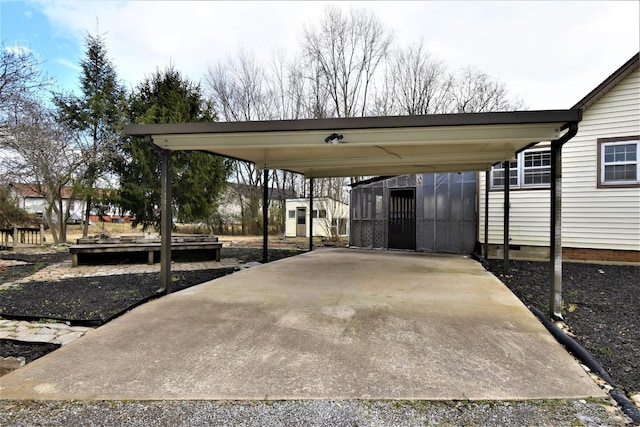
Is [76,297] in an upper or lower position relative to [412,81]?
lower

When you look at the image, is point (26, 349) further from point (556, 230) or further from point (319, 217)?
point (319, 217)

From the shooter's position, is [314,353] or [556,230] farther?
[556,230]

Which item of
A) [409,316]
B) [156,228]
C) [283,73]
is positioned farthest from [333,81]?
[409,316]

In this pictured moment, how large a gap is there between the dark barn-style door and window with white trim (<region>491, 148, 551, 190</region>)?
2.84 m

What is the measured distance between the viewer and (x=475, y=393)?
2.40 meters

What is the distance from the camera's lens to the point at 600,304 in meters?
4.98

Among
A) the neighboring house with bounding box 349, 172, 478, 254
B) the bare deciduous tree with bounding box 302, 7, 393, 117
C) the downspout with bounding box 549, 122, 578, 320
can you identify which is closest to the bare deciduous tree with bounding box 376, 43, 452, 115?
the bare deciduous tree with bounding box 302, 7, 393, 117

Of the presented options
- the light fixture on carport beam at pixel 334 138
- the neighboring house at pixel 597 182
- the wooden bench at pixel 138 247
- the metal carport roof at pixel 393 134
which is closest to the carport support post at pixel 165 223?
the metal carport roof at pixel 393 134

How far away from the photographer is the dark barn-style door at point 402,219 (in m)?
11.7

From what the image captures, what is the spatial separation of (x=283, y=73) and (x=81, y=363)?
71.0ft

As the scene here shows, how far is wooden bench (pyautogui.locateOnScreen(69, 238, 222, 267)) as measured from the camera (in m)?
7.98

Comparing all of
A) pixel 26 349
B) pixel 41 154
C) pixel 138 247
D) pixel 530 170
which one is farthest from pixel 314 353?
pixel 41 154

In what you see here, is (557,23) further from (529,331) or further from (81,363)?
(81,363)

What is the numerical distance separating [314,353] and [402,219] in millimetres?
9365
